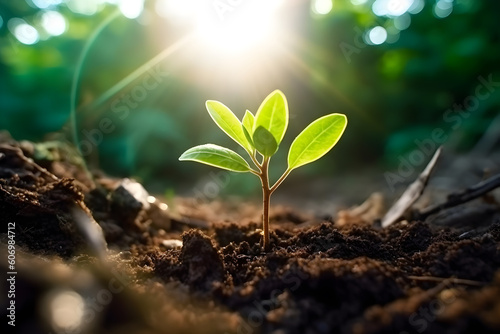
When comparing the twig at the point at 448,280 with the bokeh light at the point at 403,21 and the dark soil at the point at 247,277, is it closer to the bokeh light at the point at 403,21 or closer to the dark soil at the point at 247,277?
the dark soil at the point at 247,277

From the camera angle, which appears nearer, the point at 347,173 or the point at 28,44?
the point at 347,173

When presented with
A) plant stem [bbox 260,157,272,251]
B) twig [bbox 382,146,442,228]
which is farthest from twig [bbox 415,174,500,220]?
plant stem [bbox 260,157,272,251]

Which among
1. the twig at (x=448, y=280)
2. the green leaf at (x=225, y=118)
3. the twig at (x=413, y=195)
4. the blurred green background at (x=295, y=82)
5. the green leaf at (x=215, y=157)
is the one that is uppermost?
the blurred green background at (x=295, y=82)

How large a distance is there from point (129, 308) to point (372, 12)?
6131 millimetres

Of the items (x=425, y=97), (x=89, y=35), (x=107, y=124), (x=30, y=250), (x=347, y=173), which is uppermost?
(x=89, y=35)

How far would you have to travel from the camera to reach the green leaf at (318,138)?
1.41 meters

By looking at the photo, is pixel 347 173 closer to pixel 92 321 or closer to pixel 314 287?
pixel 314 287

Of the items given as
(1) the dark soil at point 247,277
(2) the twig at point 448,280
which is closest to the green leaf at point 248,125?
(1) the dark soil at point 247,277

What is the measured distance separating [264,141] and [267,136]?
2 centimetres

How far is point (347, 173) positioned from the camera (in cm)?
576

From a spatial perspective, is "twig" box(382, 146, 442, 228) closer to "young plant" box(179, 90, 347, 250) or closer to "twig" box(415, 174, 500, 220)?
"twig" box(415, 174, 500, 220)

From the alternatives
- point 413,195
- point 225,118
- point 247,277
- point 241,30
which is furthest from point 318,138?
point 241,30

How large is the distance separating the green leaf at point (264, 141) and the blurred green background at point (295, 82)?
393 centimetres

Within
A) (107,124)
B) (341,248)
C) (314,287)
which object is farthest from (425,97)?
(314,287)
